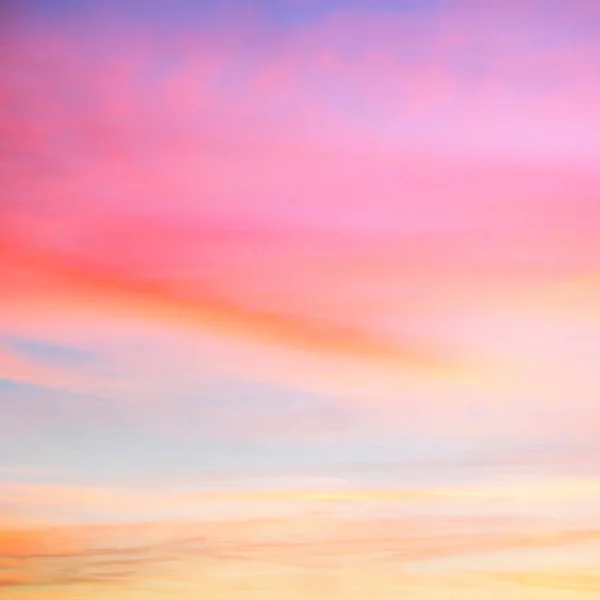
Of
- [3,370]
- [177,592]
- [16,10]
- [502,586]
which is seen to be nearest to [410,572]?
[502,586]

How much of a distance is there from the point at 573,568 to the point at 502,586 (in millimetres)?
370

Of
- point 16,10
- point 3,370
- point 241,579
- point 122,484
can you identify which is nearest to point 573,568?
point 241,579

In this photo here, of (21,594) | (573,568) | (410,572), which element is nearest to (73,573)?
(21,594)

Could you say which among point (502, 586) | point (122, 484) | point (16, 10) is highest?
point (16, 10)

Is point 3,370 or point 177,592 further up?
point 3,370

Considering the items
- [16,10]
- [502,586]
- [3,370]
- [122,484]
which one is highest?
[16,10]

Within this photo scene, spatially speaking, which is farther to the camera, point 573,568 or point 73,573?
point 73,573

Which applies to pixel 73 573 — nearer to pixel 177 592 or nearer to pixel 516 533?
pixel 177 592

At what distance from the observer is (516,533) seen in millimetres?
8875

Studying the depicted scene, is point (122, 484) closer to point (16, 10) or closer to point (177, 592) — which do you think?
point (177, 592)

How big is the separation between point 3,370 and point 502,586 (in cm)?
273

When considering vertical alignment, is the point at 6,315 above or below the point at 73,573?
above

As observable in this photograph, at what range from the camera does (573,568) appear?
28.6 ft

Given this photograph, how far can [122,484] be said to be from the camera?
29.8 feet
